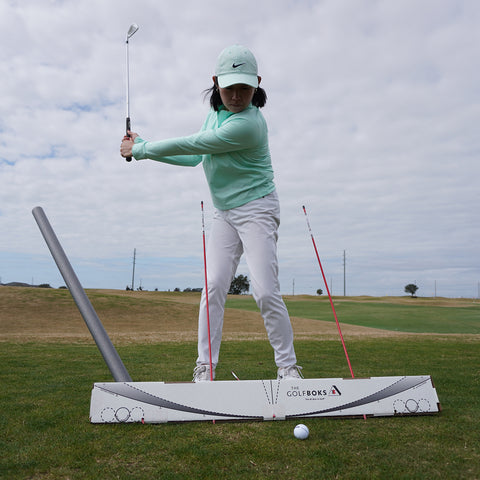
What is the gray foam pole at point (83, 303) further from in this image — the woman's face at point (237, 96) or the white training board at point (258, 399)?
the woman's face at point (237, 96)

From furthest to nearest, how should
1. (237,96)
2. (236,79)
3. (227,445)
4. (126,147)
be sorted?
(126,147)
(237,96)
(236,79)
(227,445)

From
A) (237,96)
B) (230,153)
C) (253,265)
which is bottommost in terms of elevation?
(253,265)

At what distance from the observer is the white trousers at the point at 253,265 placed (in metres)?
3.37

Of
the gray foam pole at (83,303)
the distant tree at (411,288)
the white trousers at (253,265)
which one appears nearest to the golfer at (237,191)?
the white trousers at (253,265)

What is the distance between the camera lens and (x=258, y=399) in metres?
2.94

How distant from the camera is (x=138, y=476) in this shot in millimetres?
2049

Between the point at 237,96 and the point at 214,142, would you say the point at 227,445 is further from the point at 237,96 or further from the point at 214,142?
the point at 237,96

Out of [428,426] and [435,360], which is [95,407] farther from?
[435,360]

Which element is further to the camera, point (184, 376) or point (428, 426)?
point (184, 376)

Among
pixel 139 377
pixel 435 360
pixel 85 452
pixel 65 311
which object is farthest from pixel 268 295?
pixel 65 311

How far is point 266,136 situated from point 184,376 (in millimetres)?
2571

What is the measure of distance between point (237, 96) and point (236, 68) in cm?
19

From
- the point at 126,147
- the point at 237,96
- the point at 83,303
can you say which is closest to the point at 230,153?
the point at 237,96

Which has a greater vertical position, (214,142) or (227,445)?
(214,142)
